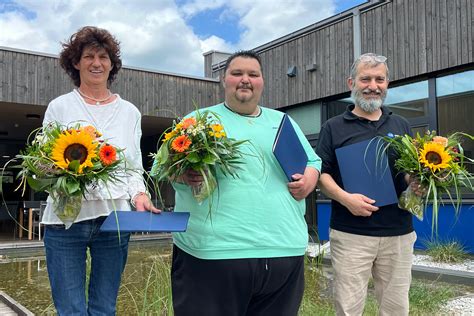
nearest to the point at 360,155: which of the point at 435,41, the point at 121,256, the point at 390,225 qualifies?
the point at 390,225

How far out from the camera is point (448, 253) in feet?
21.5

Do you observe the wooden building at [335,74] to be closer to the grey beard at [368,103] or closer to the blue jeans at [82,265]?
the grey beard at [368,103]

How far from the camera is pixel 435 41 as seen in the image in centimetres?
780

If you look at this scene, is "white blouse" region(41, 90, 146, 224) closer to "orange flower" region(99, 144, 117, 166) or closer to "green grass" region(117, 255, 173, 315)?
"orange flower" region(99, 144, 117, 166)

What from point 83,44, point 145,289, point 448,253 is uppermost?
point 83,44

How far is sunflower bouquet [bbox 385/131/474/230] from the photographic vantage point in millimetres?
2129

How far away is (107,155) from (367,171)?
1306 mm

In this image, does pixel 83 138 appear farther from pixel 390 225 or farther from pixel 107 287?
pixel 390 225

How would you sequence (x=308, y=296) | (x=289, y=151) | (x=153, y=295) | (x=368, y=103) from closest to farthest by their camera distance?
(x=289, y=151), (x=368, y=103), (x=153, y=295), (x=308, y=296)

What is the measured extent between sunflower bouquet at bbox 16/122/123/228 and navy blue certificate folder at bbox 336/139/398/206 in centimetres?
119

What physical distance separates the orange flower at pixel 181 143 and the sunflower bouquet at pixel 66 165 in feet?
0.79

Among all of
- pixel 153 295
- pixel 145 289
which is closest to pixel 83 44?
pixel 145 289

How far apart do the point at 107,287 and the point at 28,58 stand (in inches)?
351

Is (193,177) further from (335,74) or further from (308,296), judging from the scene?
(335,74)
